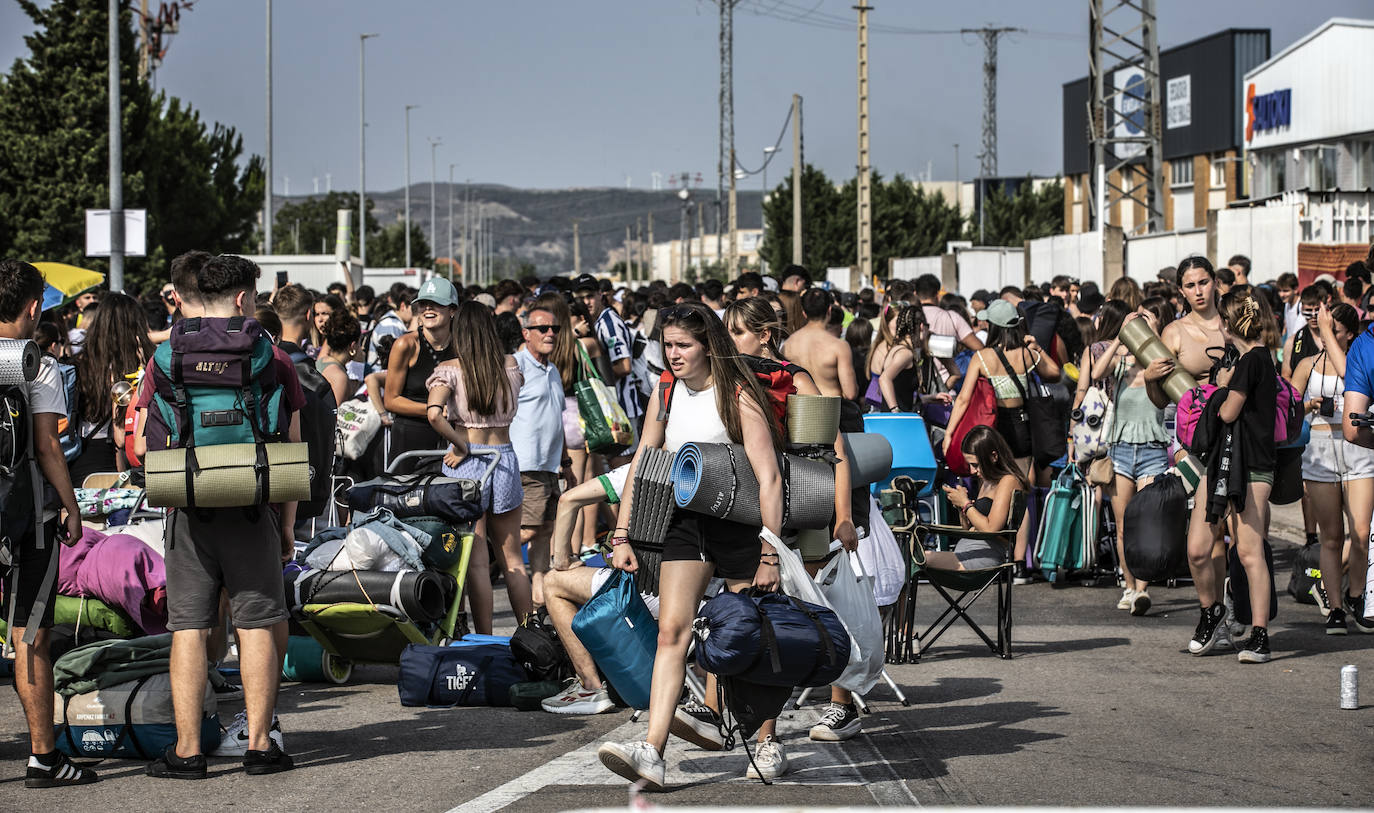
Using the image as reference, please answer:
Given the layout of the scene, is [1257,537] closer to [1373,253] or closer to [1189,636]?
[1189,636]

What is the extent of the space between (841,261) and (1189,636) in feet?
204

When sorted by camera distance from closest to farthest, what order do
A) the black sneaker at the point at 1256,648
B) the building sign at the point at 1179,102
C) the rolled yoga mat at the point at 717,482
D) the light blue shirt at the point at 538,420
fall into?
the rolled yoga mat at the point at 717,482, the black sneaker at the point at 1256,648, the light blue shirt at the point at 538,420, the building sign at the point at 1179,102

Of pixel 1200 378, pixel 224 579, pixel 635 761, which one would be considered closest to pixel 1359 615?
pixel 1200 378

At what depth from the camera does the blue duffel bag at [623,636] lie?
641cm

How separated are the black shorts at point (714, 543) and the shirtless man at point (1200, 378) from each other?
372 centimetres

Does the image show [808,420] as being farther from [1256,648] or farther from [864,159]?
[864,159]

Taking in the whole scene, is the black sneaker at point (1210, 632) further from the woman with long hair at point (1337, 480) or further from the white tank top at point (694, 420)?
the white tank top at point (694, 420)

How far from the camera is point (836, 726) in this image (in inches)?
275

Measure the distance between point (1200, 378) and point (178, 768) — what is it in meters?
5.96

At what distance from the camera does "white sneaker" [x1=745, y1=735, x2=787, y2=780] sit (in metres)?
6.28

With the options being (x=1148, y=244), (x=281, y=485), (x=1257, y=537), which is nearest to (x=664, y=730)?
(x=281, y=485)

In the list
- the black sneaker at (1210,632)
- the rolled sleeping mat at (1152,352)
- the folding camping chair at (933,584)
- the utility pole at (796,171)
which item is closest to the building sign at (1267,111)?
Result: the utility pole at (796,171)

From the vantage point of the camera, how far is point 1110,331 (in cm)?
1168

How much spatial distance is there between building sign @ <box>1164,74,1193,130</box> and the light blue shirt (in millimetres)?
62719
